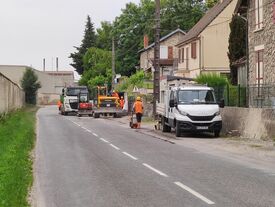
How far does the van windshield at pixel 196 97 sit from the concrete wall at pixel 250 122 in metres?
1.16

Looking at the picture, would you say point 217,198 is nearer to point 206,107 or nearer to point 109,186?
point 109,186

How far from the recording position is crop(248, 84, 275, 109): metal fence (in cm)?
2354

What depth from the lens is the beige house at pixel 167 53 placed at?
69562mm

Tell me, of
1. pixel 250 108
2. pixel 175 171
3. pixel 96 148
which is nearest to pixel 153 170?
pixel 175 171

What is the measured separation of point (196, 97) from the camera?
26.4 meters

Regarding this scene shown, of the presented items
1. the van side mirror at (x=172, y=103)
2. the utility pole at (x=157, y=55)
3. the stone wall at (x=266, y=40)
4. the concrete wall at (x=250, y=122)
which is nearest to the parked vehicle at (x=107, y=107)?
the utility pole at (x=157, y=55)

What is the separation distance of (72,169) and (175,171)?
2.55 m

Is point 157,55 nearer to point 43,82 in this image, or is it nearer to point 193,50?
point 193,50

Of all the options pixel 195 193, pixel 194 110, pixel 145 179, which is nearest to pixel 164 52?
pixel 194 110

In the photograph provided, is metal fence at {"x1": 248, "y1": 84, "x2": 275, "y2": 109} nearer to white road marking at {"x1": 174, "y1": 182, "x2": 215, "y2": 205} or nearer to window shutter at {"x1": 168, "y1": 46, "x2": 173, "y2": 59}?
white road marking at {"x1": 174, "y1": 182, "x2": 215, "y2": 205}

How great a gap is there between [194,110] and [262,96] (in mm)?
2946

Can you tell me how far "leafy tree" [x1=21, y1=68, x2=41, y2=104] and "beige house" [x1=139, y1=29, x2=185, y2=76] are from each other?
1865 cm

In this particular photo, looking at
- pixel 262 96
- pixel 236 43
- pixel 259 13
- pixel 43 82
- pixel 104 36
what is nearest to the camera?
pixel 262 96

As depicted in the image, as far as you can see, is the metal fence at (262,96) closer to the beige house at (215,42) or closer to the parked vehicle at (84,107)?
the beige house at (215,42)
